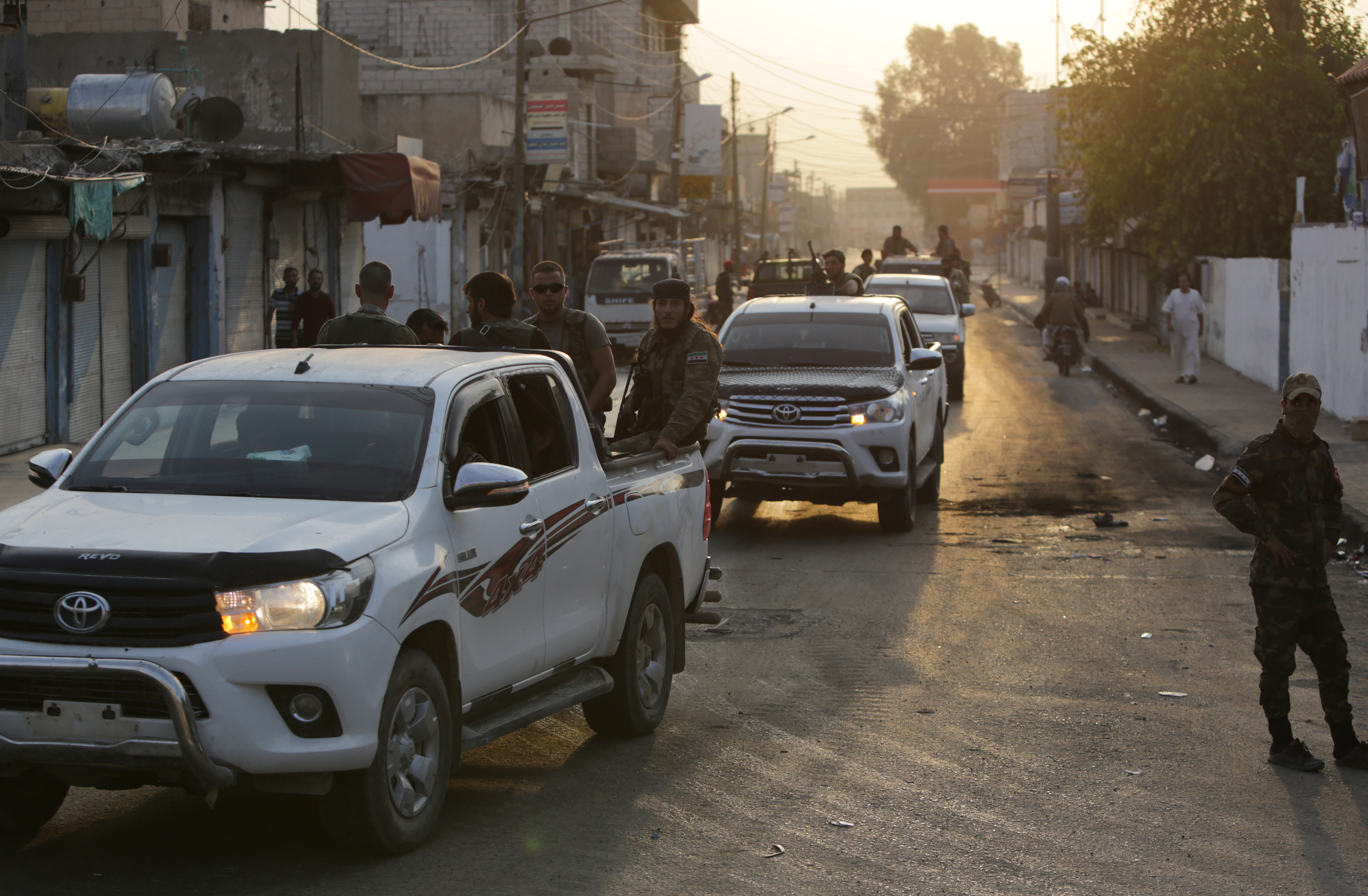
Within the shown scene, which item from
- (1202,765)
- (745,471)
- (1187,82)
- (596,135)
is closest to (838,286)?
(745,471)

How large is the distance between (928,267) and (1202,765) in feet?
76.4

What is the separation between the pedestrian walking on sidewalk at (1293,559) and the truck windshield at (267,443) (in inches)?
136

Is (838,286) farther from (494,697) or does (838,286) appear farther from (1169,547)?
(494,697)

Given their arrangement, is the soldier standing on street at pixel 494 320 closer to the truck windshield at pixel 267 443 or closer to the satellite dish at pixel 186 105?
the truck windshield at pixel 267 443

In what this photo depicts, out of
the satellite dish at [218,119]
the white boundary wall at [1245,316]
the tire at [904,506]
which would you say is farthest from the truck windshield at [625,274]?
the tire at [904,506]

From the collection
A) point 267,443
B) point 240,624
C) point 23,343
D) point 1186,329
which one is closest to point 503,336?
point 267,443

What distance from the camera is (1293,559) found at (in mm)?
6363

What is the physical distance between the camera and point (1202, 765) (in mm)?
6340

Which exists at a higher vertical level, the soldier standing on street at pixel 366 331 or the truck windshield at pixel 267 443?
the soldier standing on street at pixel 366 331

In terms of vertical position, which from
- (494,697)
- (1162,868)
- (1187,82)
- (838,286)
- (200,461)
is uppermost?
(1187,82)

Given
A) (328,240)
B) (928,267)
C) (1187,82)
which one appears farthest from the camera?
(1187,82)

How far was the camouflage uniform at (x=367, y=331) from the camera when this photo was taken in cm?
829

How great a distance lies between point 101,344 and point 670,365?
1198cm

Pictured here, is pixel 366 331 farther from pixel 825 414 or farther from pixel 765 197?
pixel 765 197
